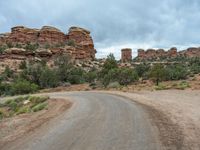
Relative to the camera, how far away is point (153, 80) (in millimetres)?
52594

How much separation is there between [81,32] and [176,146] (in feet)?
336

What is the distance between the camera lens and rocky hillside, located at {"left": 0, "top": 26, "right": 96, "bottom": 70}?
292ft

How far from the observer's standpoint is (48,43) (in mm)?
104562

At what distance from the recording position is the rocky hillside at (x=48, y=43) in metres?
88.9

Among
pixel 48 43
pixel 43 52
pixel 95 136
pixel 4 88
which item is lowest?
pixel 4 88

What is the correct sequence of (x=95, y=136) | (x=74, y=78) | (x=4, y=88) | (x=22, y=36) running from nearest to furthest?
(x=95, y=136) → (x=4, y=88) → (x=74, y=78) → (x=22, y=36)

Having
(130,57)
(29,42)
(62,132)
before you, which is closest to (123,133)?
(62,132)

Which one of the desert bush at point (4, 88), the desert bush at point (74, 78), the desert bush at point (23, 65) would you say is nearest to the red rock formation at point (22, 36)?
the desert bush at point (23, 65)

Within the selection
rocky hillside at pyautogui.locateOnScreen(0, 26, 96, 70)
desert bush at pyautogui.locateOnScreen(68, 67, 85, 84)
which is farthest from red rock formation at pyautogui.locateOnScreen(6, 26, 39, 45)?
desert bush at pyautogui.locateOnScreen(68, 67, 85, 84)

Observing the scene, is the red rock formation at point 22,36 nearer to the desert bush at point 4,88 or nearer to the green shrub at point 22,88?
the desert bush at point 4,88

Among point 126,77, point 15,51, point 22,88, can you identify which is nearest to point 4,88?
point 22,88

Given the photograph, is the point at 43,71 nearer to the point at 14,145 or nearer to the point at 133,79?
the point at 133,79

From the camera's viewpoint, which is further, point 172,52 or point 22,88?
point 172,52

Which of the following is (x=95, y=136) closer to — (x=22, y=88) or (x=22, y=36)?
(x=22, y=88)
